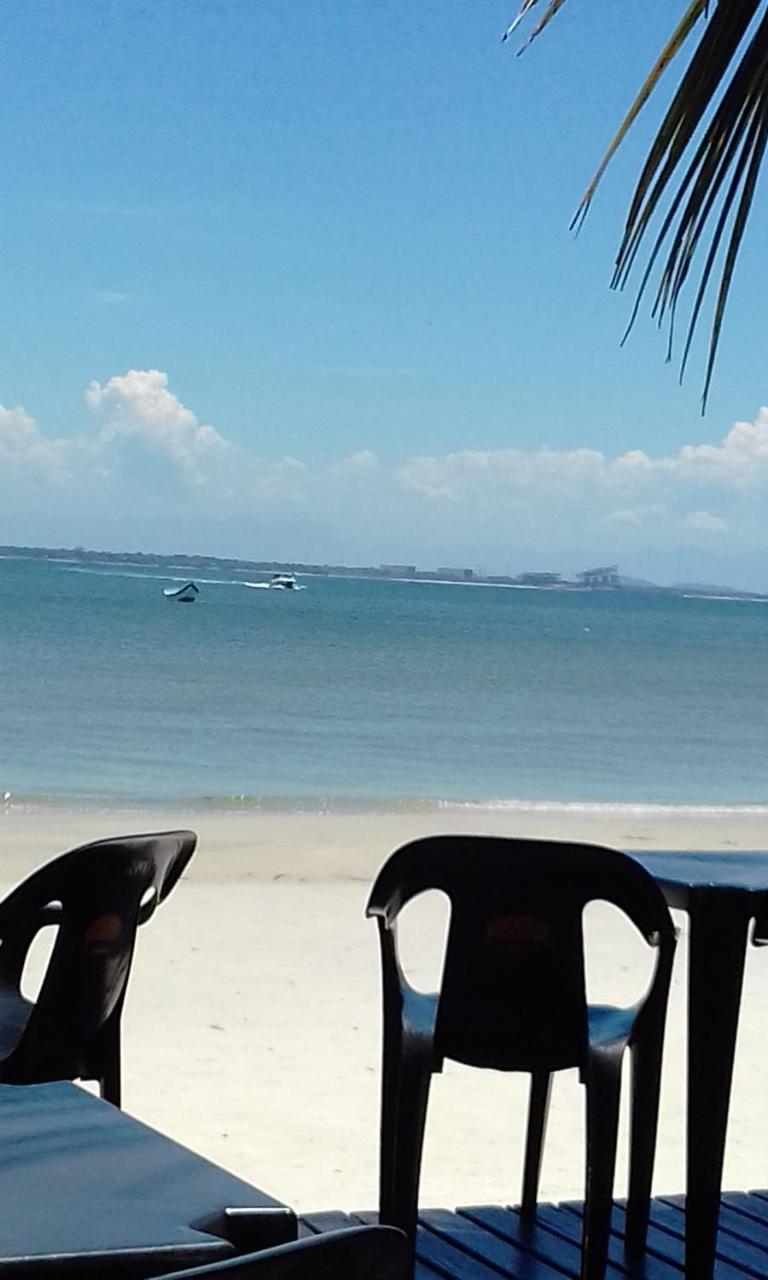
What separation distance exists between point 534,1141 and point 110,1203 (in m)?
1.57

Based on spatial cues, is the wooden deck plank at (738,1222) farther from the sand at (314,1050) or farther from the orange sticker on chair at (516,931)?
the orange sticker on chair at (516,931)

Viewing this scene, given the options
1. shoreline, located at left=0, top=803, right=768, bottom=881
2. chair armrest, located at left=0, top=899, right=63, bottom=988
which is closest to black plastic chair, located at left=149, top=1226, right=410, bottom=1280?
chair armrest, located at left=0, top=899, right=63, bottom=988

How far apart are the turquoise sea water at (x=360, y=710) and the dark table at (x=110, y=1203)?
10.9 m

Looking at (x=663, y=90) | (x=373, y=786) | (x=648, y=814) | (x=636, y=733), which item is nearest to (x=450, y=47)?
(x=648, y=814)

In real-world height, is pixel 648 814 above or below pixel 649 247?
below

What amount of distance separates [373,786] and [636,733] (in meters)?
9.09

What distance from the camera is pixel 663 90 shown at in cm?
167

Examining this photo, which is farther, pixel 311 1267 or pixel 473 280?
pixel 473 280

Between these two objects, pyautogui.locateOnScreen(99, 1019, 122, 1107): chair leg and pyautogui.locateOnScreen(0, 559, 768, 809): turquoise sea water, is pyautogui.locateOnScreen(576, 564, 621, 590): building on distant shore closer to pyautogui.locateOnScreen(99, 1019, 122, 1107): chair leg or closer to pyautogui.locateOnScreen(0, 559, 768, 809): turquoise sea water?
pyautogui.locateOnScreen(0, 559, 768, 809): turquoise sea water

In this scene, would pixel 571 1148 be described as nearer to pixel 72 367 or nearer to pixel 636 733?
pixel 636 733

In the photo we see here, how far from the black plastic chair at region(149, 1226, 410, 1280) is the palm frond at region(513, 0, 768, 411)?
2.95ft

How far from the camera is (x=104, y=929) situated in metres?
2.58

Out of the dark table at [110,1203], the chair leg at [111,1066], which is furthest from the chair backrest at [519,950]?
the dark table at [110,1203]

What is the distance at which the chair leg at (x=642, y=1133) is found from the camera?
9.14ft
